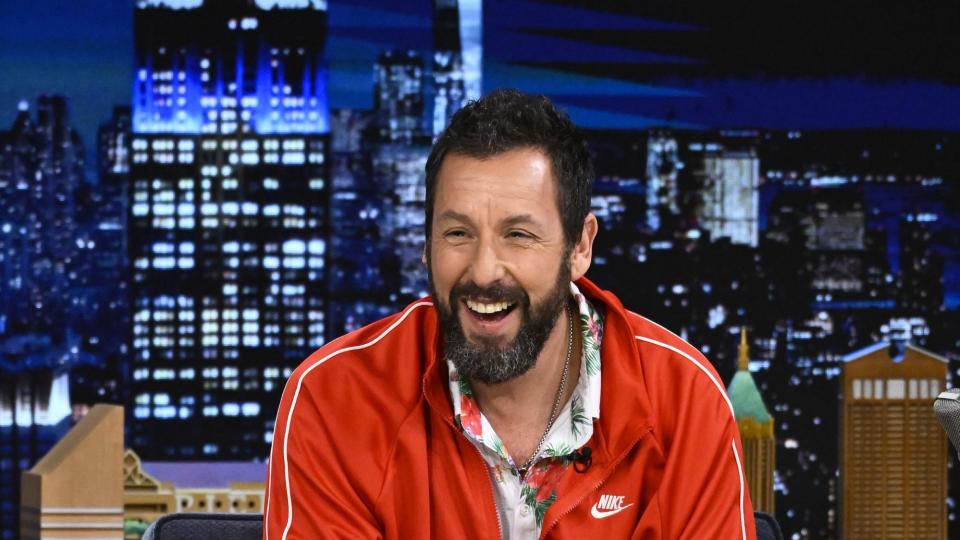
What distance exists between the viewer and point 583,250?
1.71 meters

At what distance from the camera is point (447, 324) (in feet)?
5.27

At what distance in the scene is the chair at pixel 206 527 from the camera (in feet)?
5.75

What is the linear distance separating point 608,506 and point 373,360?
36 centimetres

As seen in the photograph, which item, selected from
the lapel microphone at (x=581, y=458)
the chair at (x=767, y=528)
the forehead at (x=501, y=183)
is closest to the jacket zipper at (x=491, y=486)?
the lapel microphone at (x=581, y=458)

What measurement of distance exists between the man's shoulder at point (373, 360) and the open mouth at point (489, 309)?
0.44 feet

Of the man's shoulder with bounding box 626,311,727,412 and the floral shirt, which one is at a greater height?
the man's shoulder with bounding box 626,311,727,412

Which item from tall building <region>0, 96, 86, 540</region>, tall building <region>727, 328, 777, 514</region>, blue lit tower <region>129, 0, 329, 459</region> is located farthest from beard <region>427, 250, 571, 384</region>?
tall building <region>0, 96, 86, 540</region>

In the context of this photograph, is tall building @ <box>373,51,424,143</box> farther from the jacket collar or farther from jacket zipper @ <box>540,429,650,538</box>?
jacket zipper @ <box>540,429,650,538</box>

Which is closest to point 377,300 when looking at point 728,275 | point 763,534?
point 728,275

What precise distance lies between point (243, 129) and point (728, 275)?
1.79 metres

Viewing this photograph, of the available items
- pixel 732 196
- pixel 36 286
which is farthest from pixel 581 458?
pixel 36 286

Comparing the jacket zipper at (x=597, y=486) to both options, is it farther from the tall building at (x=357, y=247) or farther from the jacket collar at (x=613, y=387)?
the tall building at (x=357, y=247)

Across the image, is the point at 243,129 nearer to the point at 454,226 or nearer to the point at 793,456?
the point at 793,456

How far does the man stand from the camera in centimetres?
158
